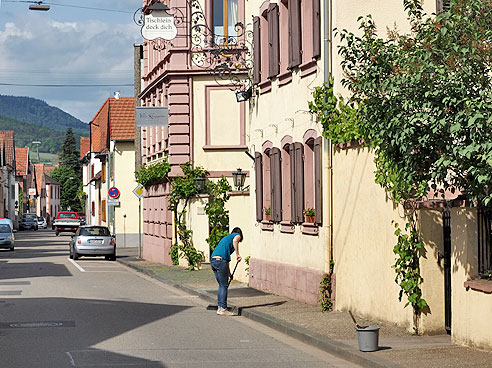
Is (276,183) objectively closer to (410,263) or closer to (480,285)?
(410,263)

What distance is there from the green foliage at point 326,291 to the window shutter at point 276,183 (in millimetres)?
3986

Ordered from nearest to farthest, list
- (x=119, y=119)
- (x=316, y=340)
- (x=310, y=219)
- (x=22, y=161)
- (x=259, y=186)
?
(x=316, y=340) → (x=310, y=219) → (x=259, y=186) → (x=119, y=119) → (x=22, y=161)

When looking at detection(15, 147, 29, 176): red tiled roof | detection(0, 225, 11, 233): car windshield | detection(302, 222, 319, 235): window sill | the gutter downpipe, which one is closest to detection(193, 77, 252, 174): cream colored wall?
detection(302, 222, 319, 235): window sill

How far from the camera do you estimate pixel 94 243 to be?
42750mm

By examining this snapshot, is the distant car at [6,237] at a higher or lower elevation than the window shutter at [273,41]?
lower

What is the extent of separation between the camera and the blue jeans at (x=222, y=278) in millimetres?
18766

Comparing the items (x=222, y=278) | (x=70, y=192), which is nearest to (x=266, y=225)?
(x=222, y=278)

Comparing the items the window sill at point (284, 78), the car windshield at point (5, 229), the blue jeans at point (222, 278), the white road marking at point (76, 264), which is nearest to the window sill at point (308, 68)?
the window sill at point (284, 78)

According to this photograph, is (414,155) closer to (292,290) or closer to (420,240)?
(420,240)

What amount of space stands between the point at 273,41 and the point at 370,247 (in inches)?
295

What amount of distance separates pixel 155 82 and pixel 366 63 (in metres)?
27.2

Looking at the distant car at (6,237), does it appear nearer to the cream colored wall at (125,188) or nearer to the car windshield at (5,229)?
the car windshield at (5,229)

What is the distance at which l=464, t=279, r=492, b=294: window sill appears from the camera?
12.1m

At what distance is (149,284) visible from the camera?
28031 millimetres
